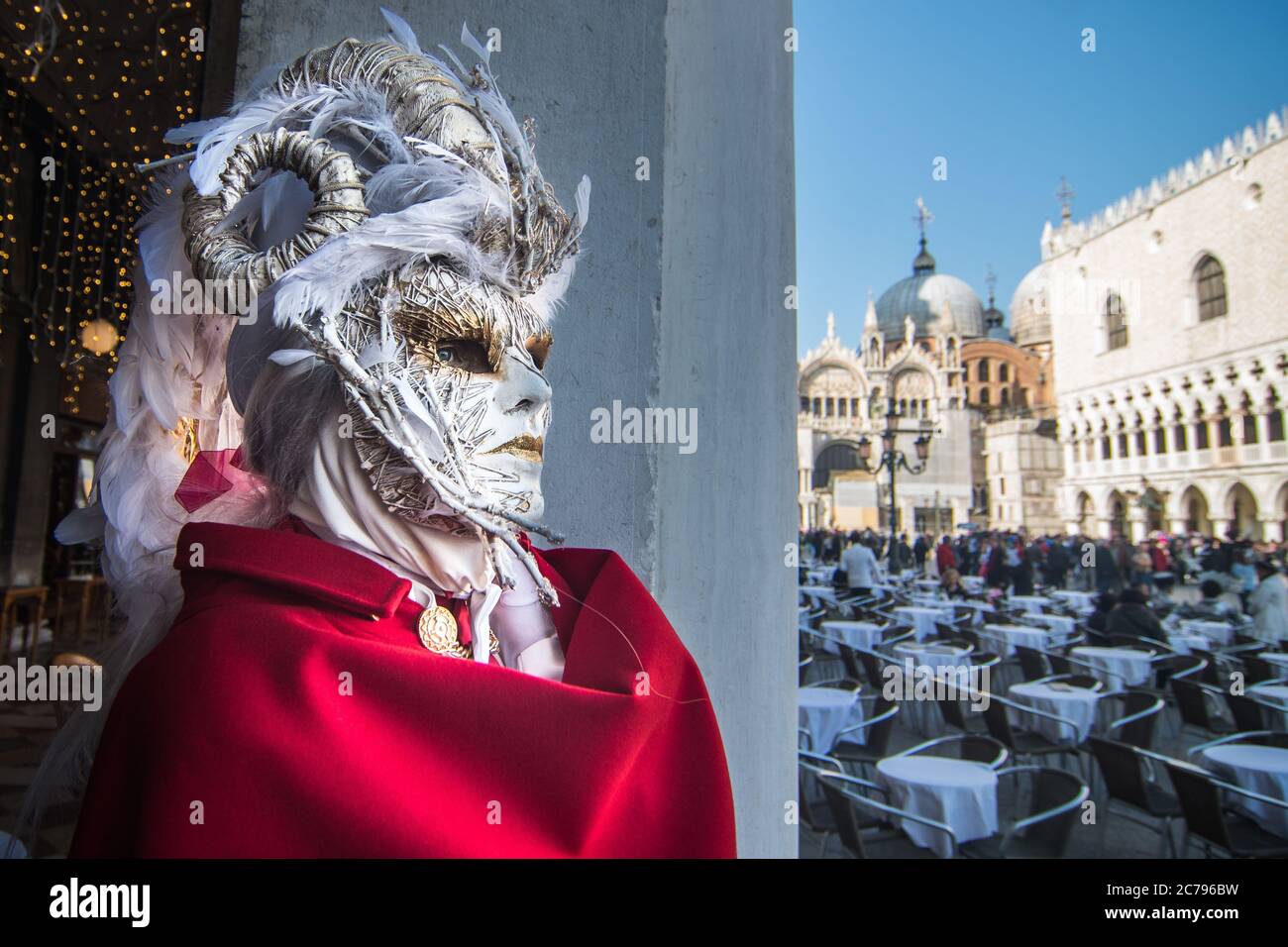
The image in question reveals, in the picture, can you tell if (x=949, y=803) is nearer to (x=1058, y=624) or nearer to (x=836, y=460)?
(x=1058, y=624)

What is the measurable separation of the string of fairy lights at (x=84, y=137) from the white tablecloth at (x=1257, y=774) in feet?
20.1

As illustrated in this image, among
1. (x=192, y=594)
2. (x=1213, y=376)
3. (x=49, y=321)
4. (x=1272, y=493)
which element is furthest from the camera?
(x=1213, y=376)

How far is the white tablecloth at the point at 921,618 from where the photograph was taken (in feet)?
36.1

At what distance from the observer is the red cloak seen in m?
0.86

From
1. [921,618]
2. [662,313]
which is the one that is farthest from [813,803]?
[921,618]

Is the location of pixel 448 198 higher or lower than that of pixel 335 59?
lower

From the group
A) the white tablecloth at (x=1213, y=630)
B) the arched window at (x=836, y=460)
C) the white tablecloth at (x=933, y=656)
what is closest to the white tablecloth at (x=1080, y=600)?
the white tablecloth at (x=1213, y=630)

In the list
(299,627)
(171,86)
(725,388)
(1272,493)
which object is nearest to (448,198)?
(299,627)

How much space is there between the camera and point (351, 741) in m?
0.89

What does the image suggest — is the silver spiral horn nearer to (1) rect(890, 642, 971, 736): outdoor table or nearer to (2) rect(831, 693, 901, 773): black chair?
(2) rect(831, 693, 901, 773): black chair

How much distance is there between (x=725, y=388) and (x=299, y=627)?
1.34m

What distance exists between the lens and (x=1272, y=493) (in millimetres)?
33438

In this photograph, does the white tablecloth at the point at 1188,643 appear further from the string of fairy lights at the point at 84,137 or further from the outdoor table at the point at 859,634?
the string of fairy lights at the point at 84,137
